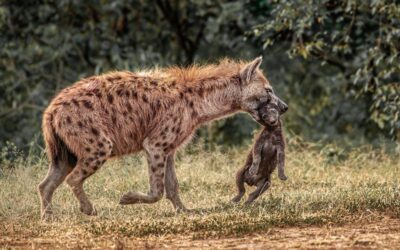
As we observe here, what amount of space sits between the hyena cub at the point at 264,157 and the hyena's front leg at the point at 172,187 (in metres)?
0.49

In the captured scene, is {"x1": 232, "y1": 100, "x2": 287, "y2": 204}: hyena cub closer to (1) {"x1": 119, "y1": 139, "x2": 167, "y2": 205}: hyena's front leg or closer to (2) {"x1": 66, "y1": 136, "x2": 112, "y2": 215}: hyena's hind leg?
(1) {"x1": 119, "y1": 139, "x2": 167, "y2": 205}: hyena's front leg

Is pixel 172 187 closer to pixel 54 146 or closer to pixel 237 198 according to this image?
pixel 237 198

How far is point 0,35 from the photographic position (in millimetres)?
15109

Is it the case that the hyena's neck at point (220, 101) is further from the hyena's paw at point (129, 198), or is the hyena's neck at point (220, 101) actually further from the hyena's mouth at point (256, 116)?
the hyena's paw at point (129, 198)

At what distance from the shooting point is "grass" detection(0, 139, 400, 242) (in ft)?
24.2

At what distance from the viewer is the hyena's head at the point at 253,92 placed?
9.14 metres

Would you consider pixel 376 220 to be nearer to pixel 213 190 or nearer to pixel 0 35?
pixel 213 190

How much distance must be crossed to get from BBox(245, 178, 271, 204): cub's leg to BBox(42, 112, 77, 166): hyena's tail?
1.46 meters

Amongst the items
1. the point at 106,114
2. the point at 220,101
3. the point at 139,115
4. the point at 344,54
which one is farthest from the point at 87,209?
the point at 344,54

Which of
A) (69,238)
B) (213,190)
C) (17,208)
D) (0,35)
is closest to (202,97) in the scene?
(213,190)

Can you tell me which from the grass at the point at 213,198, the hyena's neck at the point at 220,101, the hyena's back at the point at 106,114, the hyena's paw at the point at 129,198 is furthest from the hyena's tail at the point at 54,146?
the hyena's neck at the point at 220,101

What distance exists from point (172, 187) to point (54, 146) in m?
1.04

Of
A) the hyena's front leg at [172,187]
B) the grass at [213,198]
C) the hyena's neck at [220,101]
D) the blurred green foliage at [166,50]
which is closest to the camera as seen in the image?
the grass at [213,198]

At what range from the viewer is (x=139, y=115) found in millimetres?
8625
